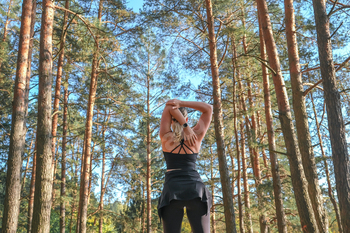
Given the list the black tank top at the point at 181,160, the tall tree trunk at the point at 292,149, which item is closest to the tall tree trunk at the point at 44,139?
the black tank top at the point at 181,160

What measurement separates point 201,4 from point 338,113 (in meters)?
5.89

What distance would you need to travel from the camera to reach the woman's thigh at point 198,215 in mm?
1959

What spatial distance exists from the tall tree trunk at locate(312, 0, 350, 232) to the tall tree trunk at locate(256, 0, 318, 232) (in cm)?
113

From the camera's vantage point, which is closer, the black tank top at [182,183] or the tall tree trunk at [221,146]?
the black tank top at [182,183]

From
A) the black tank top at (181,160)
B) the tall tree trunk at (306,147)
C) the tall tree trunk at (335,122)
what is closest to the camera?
the black tank top at (181,160)

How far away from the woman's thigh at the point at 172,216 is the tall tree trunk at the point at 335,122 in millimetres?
3622

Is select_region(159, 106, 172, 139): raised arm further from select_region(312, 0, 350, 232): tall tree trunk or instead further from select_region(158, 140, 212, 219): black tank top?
select_region(312, 0, 350, 232): tall tree trunk

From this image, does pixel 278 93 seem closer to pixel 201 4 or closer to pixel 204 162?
pixel 201 4

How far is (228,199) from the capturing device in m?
7.43

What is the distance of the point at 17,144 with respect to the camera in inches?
271

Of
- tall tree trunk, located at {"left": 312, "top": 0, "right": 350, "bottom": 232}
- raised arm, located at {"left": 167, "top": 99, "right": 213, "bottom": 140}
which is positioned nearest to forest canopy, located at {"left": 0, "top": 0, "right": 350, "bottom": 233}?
tall tree trunk, located at {"left": 312, "top": 0, "right": 350, "bottom": 232}

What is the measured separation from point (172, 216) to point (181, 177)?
11.2 inches

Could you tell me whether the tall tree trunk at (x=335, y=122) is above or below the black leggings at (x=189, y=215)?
above

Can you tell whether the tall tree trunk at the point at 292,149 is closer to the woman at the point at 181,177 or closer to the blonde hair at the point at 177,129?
the woman at the point at 181,177
